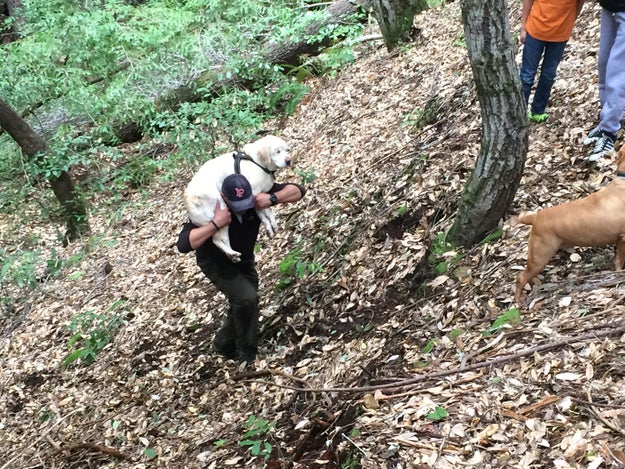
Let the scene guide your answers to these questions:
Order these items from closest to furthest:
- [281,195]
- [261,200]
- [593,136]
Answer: [261,200] < [281,195] < [593,136]

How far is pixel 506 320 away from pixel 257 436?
6.78ft

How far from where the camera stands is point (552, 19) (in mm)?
4785

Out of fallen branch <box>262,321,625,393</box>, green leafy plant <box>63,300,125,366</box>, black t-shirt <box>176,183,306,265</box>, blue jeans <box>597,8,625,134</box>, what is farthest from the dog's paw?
blue jeans <box>597,8,625,134</box>

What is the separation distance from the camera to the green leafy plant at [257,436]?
156 inches

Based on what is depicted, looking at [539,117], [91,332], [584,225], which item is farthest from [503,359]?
[91,332]

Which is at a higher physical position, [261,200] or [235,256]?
[261,200]

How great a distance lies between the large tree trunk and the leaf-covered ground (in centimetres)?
23

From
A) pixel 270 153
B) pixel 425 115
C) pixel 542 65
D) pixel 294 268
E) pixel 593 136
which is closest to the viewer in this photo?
pixel 270 153

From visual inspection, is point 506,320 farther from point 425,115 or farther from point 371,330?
point 425,115

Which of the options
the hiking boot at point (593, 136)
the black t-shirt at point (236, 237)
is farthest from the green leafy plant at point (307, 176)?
the hiking boot at point (593, 136)

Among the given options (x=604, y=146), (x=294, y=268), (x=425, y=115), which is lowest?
(x=294, y=268)

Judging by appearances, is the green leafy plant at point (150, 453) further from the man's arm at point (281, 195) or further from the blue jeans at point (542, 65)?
the blue jeans at point (542, 65)

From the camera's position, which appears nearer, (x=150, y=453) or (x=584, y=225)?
(x=584, y=225)

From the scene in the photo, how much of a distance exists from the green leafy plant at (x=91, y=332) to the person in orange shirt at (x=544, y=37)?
17.5ft
